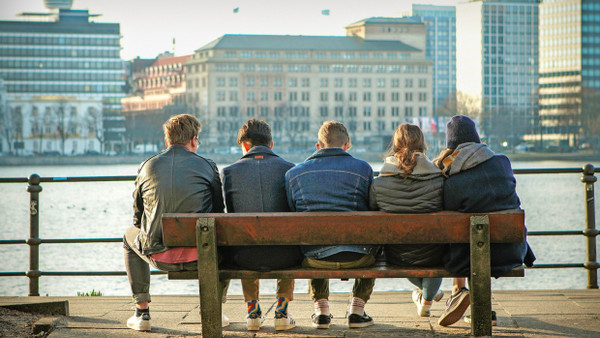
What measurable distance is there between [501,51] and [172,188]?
16893cm

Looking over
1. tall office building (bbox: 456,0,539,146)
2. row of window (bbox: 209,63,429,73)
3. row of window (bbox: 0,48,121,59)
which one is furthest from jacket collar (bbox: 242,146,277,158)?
tall office building (bbox: 456,0,539,146)

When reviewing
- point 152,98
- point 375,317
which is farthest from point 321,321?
point 152,98

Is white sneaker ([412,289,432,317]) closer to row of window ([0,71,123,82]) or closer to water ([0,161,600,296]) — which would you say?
water ([0,161,600,296])

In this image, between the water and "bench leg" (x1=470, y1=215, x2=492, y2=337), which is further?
the water

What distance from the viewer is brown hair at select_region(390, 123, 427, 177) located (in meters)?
5.05

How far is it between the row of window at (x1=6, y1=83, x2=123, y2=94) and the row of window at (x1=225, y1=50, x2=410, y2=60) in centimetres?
2073

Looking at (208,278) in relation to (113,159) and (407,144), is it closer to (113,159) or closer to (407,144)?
(407,144)

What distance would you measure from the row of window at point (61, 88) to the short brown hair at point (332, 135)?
5764 inches

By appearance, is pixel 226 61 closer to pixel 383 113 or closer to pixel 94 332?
pixel 383 113

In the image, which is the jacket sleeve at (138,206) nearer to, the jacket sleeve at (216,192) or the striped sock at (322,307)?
the jacket sleeve at (216,192)

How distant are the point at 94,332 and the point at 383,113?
15200cm

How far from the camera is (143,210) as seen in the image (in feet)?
17.8

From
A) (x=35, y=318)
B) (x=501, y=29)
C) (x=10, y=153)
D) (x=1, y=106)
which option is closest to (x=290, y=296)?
(x=35, y=318)

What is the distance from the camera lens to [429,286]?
5.68 meters
